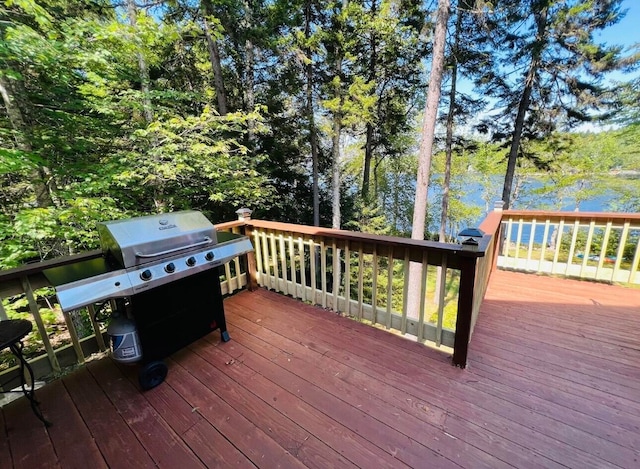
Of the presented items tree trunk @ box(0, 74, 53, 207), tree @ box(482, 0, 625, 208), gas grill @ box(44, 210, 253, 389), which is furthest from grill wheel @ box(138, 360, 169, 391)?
tree @ box(482, 0, 625, 208)

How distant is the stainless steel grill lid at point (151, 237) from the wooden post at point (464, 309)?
1.76 metres

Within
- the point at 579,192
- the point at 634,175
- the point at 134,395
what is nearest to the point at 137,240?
the point at 134,395

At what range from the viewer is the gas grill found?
1.50 metres

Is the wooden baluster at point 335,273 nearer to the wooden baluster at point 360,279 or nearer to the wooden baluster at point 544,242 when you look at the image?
the wooden baluster at point 360,279

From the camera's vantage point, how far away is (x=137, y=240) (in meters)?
1.64

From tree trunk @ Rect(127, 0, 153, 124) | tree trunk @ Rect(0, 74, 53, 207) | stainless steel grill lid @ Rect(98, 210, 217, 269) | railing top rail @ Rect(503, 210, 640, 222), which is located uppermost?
tree trunk @ Rect(127, 0, 153, 124)

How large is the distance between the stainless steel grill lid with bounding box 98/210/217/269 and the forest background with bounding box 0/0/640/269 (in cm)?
340

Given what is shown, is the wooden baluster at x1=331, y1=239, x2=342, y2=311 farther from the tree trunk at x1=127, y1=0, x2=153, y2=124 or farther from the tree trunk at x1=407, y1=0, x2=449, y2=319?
the tree trunk at x1=127, y1=0, x2=153, y2=124

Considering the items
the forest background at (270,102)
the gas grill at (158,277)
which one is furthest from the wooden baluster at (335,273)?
the forest background at (270,102)

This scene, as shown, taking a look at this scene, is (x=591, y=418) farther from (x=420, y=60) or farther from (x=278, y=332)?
(x=420, y=60)

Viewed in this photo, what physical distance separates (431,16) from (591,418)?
28.2 ft

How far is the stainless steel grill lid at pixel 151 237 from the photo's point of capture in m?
1.60

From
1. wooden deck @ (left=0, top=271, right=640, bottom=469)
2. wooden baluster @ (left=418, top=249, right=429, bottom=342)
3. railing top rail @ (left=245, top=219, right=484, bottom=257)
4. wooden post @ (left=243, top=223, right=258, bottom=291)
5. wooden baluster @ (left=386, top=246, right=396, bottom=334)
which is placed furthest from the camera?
wooden post @ (left=243, top=223, right=258, bottom=291)

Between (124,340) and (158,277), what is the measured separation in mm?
488
